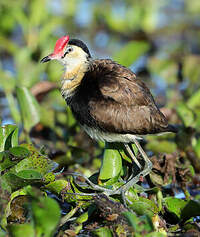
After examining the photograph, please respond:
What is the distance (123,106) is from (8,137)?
964 millimetres

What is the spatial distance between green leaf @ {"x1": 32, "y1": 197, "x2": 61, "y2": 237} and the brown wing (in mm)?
1364

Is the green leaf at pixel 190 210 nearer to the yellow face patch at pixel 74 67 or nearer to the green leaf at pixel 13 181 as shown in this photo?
the green leaf at pixel 13 181

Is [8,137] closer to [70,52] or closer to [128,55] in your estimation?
[70,52]

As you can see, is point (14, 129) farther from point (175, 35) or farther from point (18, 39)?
point (175, 35)

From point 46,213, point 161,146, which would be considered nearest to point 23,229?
point 46,213

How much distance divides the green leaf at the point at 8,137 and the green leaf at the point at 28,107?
3.18ft

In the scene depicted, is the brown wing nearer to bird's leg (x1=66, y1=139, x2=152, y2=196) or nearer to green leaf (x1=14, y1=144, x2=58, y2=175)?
bird's leg (x1=66, y1=139, x2=152, y2=196)

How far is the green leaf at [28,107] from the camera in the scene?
5.12 meters

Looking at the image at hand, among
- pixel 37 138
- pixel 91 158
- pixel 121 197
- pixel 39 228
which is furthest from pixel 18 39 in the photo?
pixel 39 228

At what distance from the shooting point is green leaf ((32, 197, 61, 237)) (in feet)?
9.75

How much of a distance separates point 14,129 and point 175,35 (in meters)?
6.21

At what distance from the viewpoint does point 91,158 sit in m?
5.48

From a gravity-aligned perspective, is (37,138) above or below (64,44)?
below

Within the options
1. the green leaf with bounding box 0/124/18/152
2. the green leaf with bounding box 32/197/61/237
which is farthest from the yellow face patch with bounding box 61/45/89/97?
the green leaf with bounding box 32/197/61/237
